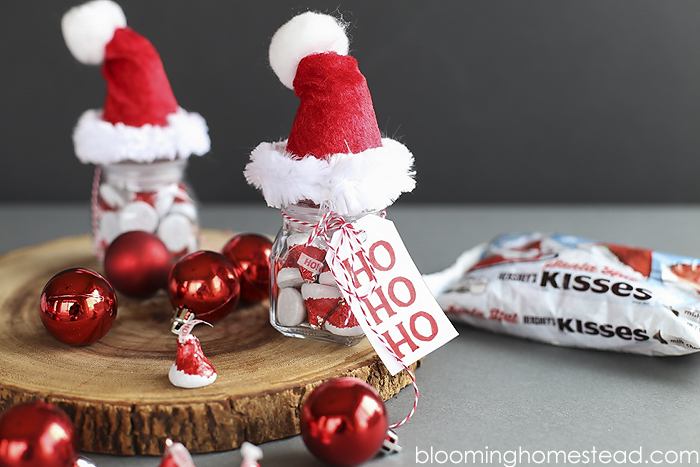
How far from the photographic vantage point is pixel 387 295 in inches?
39.8

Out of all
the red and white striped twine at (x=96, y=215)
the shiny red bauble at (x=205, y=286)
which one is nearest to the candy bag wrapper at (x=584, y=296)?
the shiny red bauble at (x=205, y=286)

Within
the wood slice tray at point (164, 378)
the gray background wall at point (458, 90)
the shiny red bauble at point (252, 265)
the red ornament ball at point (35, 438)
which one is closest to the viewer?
the red ornament ball at point (35, 438)

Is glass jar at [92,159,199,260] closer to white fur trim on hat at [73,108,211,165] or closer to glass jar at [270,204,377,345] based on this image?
white fur trim on hat at [73,108,211,165]

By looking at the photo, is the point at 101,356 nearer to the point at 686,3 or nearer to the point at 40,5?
the point at 40,5

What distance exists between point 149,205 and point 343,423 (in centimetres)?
71

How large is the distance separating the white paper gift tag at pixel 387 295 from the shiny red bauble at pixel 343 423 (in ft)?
0.44

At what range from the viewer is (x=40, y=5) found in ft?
6.32

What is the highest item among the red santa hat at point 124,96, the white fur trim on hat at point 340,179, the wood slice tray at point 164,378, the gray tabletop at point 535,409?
the red santa hat at point 124,96

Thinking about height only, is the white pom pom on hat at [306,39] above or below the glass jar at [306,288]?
above

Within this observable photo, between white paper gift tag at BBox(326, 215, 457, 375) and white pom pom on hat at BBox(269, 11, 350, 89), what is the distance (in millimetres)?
241

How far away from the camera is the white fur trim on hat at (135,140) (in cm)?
129

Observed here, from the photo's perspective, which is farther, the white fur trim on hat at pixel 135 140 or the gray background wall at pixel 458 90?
the gray background wall at pixel 458 90

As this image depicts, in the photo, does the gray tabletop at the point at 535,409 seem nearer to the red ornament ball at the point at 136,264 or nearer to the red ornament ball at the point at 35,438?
the red ornament ball at the point at 35,438

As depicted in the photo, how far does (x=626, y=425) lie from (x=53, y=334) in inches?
31.7
